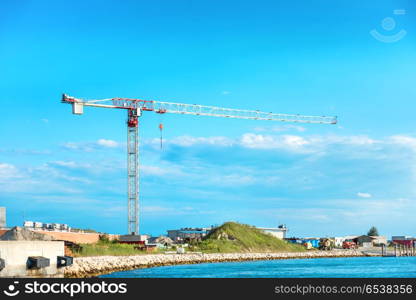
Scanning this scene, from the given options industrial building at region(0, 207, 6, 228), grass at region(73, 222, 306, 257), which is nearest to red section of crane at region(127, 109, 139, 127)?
grass at region(73, 222, 306, 257)

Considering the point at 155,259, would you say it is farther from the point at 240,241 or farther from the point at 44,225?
the point at 240,241

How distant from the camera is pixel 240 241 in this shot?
12800 cm

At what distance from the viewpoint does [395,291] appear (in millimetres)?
32344

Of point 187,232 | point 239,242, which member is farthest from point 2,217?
point 187,232

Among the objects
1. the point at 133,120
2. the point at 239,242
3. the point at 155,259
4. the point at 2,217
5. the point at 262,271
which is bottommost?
the point at 262,271

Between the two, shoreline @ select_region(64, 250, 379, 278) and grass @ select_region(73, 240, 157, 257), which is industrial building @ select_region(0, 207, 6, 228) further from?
shoreline @ select_region(64, 250, 379, 278)

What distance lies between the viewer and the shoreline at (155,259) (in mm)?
58188

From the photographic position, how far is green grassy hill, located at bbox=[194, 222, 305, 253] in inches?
4683

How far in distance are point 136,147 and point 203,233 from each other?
117ft

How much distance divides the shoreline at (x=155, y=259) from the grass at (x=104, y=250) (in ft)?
6.41

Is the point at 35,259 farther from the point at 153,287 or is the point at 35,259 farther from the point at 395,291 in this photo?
the point at 395,291

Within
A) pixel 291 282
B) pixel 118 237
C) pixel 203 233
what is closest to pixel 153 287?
pixel 291 282

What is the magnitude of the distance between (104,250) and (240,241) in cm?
5547

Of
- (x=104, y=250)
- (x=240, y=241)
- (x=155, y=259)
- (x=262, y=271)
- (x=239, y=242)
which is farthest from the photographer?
(x=240, y=241)
